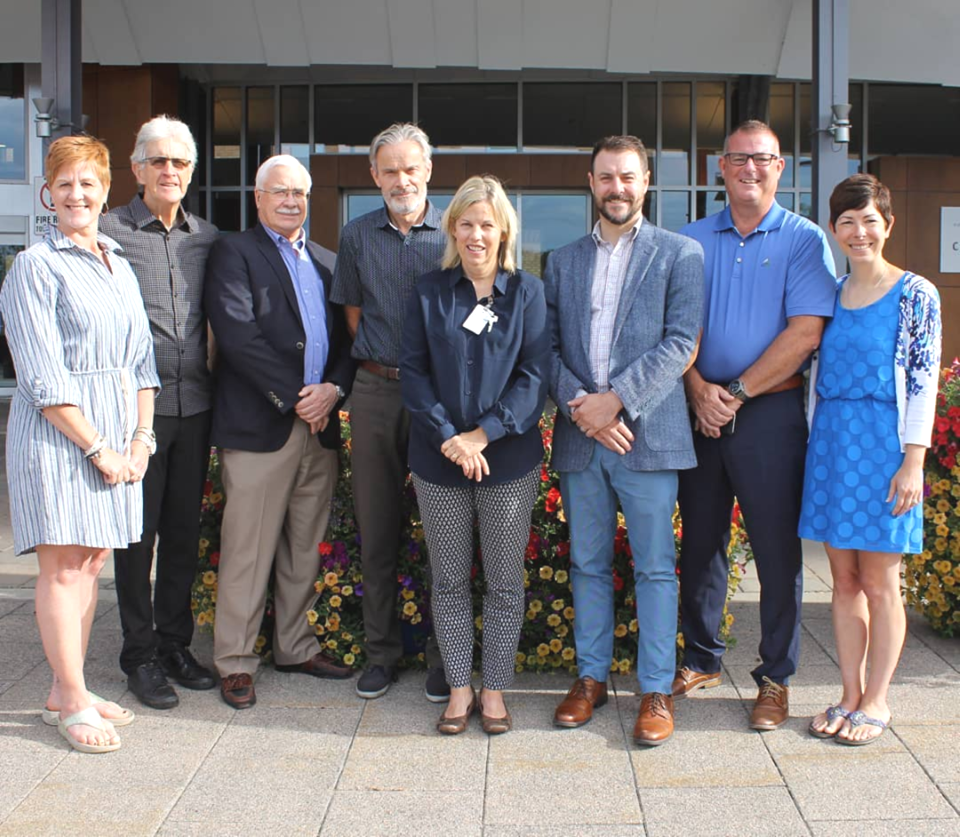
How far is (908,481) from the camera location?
3297 mm

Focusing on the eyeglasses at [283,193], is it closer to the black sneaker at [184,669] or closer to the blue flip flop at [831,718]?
the black sneaker at [184,669]

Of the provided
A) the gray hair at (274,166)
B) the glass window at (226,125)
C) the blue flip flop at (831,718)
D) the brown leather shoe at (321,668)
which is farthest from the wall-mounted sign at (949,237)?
the brown leather shoe at (321,668)

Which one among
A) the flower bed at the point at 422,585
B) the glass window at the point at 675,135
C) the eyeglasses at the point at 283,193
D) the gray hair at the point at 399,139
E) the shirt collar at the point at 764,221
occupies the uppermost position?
the glass window at the point at 675,135

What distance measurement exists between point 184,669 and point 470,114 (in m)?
12.7

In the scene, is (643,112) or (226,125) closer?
(643,112)

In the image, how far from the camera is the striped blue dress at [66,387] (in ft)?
11.0

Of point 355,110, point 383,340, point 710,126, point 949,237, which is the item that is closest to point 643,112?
point 710,126

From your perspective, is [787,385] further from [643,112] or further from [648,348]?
[643,112]

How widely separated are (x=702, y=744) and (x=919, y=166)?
47.4ft

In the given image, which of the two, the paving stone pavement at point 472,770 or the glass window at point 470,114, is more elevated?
the glass window at point 470,114

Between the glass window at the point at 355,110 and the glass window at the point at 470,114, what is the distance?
1.17 ft

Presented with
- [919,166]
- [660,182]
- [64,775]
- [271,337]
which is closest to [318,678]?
[64,775]

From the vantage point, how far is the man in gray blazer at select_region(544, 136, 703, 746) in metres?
3.53

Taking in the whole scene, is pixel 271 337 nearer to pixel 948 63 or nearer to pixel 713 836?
pixel 713 836
